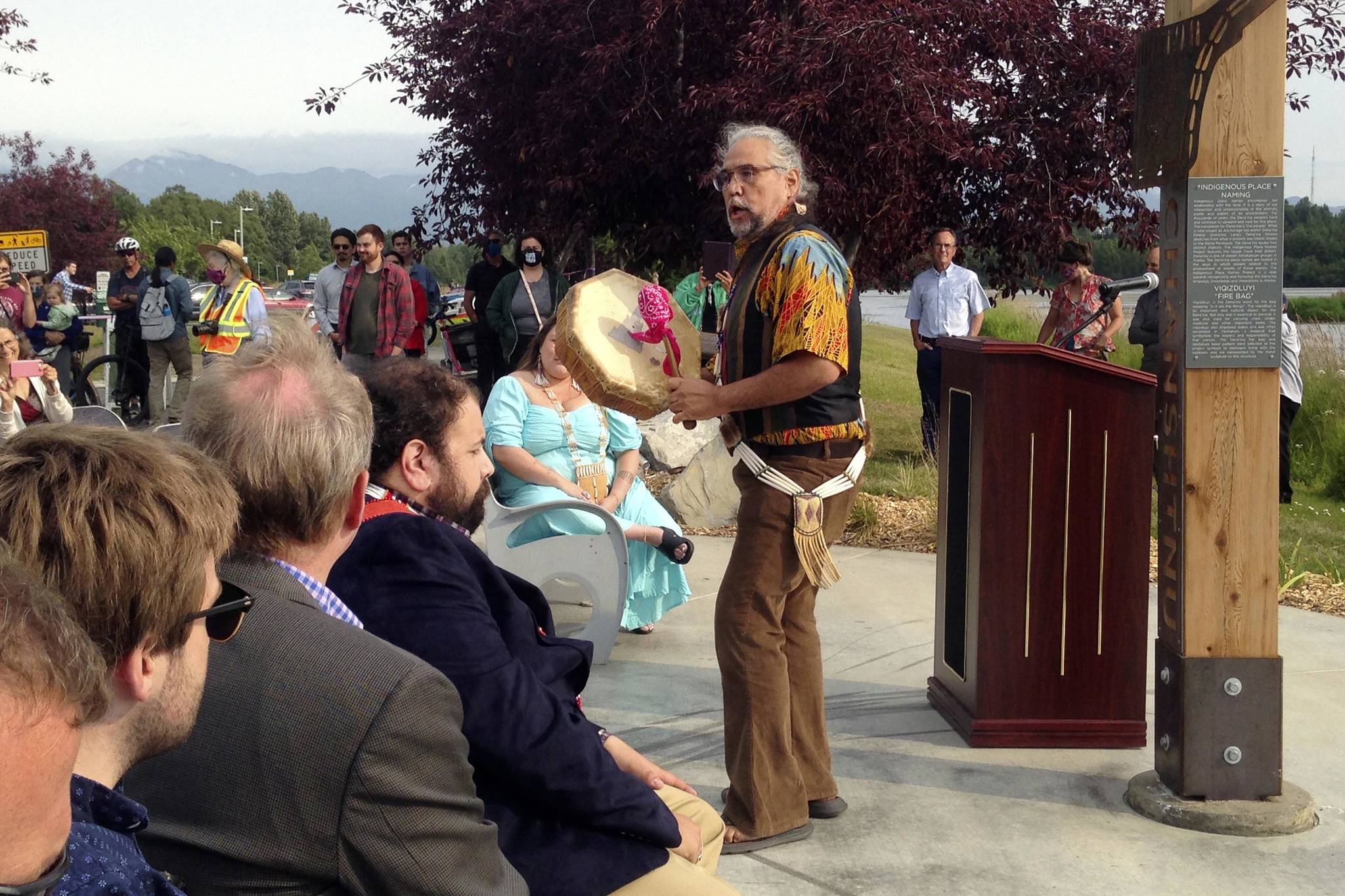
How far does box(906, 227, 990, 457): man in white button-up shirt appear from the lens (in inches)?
416

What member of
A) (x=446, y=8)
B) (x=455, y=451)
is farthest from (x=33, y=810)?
(x=446, y=8)

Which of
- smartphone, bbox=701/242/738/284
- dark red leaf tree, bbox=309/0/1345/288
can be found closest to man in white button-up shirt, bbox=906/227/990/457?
dark red leaf tree, bbox=309/0/1345/288

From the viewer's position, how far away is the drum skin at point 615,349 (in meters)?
3.99

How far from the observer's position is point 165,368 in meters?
13.1

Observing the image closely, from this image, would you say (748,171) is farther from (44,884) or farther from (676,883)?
(44,884)

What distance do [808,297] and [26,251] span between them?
12.5 metres

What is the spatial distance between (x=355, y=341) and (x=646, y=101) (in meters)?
3.46

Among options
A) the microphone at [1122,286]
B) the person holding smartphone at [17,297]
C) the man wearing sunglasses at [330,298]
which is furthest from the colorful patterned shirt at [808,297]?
the person holding smartphone at [17,297]

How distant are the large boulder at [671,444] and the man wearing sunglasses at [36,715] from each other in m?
9.01

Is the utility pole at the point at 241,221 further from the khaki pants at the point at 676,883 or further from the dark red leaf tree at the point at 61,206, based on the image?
the khaki pants at the point at 676,883

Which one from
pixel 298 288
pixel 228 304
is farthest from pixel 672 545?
pixel 298 288

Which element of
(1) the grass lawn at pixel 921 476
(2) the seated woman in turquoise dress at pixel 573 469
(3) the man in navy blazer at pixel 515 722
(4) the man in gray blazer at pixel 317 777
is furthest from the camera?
(1) the grass lawn at pixel 921 476

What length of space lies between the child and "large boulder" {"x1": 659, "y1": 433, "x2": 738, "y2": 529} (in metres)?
8.72

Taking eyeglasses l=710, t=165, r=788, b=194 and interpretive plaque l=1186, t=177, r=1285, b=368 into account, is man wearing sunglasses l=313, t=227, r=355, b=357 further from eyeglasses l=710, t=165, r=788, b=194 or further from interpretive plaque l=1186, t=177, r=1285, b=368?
interpretive plaque l=1186, t=177, r=1285, b=368
